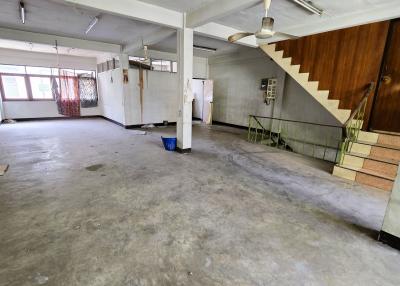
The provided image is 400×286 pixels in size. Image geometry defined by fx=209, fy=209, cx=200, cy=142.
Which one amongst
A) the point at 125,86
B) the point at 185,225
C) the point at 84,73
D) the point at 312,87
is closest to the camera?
the point at 185,225

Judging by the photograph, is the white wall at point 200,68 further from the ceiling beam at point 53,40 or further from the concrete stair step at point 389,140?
the concrete stair step at point 389,140

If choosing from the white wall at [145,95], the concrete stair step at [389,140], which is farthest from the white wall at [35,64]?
the concrete stair step at [389,140]

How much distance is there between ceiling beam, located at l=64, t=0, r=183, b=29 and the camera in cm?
373

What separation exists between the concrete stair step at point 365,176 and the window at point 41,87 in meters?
12.1

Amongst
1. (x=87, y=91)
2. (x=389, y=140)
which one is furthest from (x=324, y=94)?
(x=87, y=91)

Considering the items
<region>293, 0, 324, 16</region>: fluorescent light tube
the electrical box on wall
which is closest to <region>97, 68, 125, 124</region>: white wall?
the electrical box on wall

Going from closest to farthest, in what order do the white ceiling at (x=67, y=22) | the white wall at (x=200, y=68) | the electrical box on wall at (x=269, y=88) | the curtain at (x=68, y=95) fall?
the white ceiling at (x=67, y=22), the electrical box on wall at (x=269, y=88), the white wall at (x=200, y=68), the curtain at (x=68, y=95)

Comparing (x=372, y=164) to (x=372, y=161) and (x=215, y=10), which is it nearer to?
(x=372, y=161)

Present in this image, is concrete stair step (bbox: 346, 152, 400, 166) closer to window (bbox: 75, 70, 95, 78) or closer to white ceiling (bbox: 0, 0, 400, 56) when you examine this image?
white ceiling (bbox: 0, 0, 400, 56)

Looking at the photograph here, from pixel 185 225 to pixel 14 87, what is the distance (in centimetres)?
1130

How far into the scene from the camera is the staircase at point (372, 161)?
12.0 ft

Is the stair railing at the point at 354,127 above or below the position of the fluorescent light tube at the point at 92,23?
below

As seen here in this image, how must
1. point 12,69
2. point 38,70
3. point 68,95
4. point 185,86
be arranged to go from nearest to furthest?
point 185,86
point 12,69
point 38,70
point 68,95

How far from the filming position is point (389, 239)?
2.21 m
